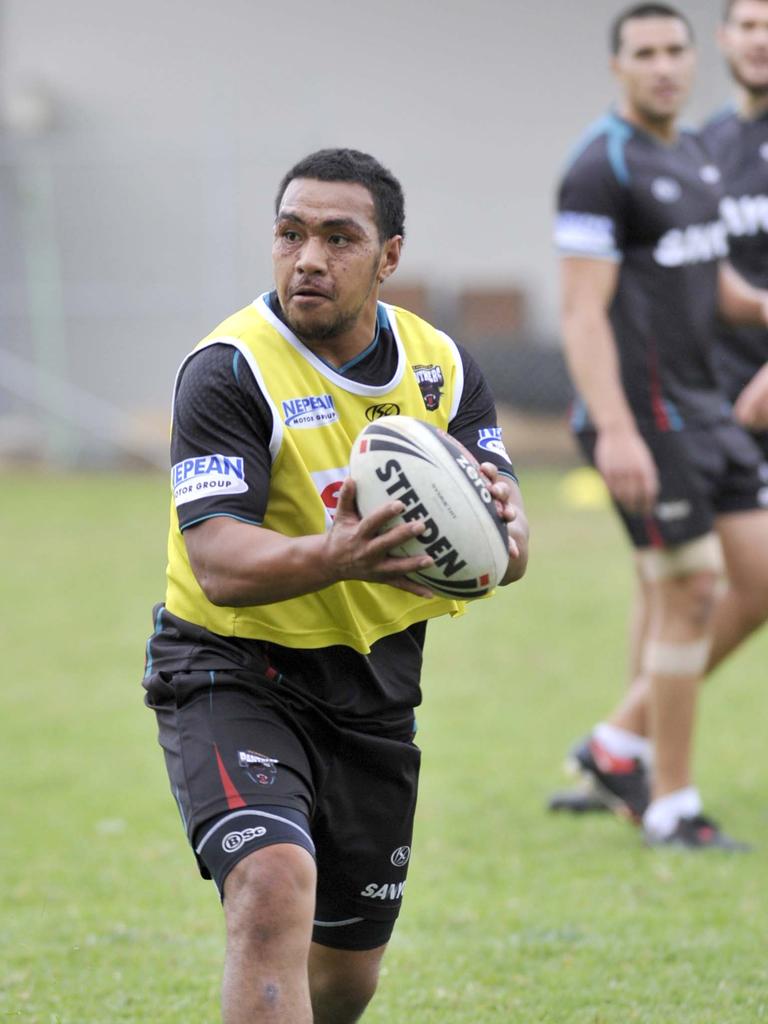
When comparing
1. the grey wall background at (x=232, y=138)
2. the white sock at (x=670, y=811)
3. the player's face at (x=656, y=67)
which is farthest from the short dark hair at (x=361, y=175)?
the grey wall background at (x=232, y=138)

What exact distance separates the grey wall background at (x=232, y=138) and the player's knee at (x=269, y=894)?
16.5 metres

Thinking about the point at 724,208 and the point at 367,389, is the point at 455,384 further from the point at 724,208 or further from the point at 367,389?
the point at 724,208

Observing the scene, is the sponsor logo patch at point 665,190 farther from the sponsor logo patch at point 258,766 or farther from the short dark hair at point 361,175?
the sponsor logo patch at point 258,766

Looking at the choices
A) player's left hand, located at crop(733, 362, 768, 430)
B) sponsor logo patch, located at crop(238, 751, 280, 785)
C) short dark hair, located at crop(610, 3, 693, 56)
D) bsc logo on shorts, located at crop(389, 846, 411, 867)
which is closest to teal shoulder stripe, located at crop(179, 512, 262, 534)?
sponsor logo patch, located at crop(238, 751, 280, 785)

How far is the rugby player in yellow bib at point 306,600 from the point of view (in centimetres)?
342

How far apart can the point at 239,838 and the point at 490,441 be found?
1.18 m

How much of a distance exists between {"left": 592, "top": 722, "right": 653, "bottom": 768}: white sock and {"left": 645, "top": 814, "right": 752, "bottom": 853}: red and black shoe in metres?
0.50

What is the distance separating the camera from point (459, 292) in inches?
831

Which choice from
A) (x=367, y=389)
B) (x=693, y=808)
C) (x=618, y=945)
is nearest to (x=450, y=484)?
(x=367, y=389)

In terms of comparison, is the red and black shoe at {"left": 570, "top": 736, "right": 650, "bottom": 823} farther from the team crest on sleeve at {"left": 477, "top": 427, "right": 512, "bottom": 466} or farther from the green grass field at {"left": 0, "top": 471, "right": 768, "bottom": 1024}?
the team crest on sleeve at {"left": 477, "top": 427, "right": 512, "bottom": 466}

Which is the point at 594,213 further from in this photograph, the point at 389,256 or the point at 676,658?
the point at 389,256

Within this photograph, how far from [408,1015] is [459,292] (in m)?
17.0

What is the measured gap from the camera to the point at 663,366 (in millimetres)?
6512

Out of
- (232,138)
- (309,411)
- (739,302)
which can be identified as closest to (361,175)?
(309,411)
